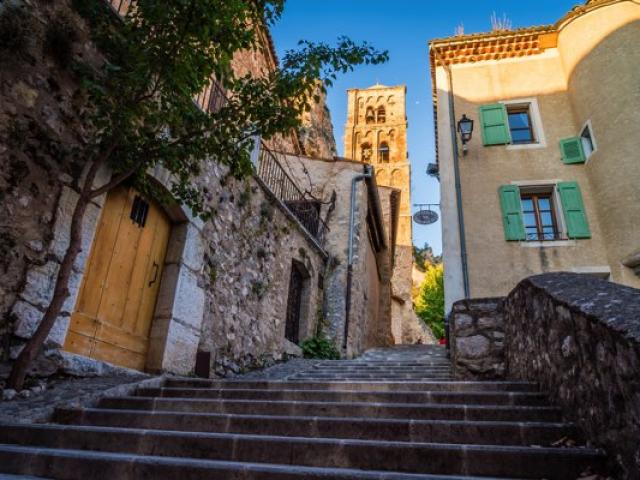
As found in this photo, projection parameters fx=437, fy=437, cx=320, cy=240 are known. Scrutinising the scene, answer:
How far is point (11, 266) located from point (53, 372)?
923 mm

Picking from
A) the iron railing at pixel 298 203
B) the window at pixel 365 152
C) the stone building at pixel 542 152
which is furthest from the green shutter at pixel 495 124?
the window at pixel 365 152

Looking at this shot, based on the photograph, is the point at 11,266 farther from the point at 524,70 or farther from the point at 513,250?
the point at 524,70

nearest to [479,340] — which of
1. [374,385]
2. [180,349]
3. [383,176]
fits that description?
[374,385]

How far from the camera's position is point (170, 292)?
5129 mm

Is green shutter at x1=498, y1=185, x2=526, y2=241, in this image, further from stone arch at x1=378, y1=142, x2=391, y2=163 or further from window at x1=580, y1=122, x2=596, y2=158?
stone arch at x1=378, y1=142, x2=391, y2=163

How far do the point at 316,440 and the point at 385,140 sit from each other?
35.6 metres

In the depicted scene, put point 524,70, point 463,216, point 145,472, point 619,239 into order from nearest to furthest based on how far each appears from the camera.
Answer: point 145,472
point 619,239
point 463,216
point 524,70

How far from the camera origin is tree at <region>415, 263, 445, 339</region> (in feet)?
85.7

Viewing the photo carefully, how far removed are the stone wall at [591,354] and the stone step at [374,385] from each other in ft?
0.74

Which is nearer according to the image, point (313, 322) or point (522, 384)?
point (522, 384)

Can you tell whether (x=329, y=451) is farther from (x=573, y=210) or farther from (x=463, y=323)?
(x=573, y=210)

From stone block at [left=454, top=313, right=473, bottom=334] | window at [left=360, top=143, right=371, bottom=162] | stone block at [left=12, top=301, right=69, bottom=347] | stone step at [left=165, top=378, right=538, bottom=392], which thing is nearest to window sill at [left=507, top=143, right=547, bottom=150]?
stone block at [left=454, top=313, right=473, bottom=334]

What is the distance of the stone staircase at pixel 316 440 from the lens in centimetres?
207

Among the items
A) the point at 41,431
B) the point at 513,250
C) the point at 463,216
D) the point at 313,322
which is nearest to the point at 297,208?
the point at 313,322
